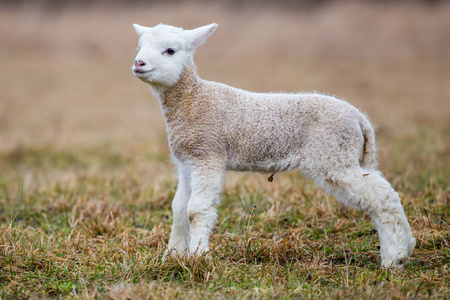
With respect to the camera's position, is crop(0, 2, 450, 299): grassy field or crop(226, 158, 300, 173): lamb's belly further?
crop(226, 158, 300, 173): lamb's belly

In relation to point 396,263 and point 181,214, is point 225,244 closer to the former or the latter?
point 181,214

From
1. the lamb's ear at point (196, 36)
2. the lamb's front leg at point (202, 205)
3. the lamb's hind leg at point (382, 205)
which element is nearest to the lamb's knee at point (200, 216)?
the lamb's front leg at point (202, 205)

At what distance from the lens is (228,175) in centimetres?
632

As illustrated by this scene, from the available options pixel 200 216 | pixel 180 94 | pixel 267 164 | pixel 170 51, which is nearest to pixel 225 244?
pixel 200 216

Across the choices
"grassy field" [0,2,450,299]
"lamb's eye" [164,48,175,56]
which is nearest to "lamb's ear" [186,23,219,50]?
"lamb's eye" [164,48,175,56]

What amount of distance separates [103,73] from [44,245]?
13.7 meters

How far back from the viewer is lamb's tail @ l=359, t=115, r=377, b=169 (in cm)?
370

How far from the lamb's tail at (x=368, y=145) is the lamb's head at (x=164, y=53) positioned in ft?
4.55

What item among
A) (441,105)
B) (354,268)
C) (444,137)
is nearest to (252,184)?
(354,268)

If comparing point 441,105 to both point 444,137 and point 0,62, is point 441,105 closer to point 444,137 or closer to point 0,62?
point 444,137

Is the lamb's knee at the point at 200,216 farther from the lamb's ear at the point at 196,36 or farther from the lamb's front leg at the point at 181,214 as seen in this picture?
the lamb's ear at the point at 196,36

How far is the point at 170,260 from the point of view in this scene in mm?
3430

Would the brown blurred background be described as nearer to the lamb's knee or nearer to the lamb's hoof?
the lamb's knee

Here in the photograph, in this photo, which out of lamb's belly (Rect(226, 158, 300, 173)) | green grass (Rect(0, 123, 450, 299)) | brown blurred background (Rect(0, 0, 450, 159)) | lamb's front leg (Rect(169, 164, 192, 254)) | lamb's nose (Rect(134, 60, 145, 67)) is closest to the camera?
green grass (Rect(0, 123, 450, 299))
